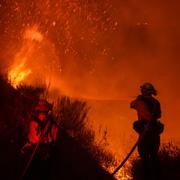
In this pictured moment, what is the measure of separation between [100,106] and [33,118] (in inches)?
1610

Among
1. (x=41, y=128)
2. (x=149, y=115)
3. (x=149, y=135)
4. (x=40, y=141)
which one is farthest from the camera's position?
(x=149, y=115)

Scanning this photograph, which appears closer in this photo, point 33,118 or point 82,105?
point 33,118

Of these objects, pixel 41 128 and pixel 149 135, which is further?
pixel 149 135

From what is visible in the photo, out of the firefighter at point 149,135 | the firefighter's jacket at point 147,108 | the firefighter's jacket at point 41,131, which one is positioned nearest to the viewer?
the firefighter's jacket at point 41,131

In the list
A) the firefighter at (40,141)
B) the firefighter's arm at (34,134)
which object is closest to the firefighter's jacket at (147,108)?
the firefighter at (40,141)

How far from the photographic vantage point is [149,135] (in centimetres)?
760

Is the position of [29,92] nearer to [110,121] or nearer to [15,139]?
[15,139]

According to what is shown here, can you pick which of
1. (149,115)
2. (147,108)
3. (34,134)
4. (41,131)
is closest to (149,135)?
(149,115)

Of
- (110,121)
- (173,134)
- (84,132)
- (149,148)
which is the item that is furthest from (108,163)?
(173,134)

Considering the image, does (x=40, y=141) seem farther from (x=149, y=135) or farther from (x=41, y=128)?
(x=149, y=135)

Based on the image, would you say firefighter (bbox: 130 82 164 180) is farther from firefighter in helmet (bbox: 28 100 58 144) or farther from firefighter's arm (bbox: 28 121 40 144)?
firefighter's arm (bbox: 28 121 40 144)

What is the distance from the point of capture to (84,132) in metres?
14.8

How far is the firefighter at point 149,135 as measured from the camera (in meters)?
7.59

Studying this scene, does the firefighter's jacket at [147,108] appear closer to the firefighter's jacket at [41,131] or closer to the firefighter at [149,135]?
the firefighter at [149,135]
